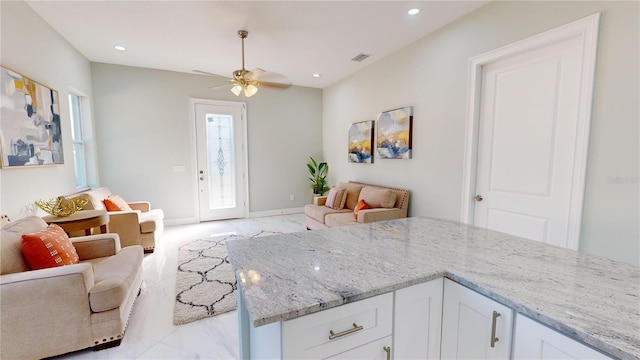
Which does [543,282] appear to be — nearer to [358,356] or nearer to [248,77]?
[358,356]

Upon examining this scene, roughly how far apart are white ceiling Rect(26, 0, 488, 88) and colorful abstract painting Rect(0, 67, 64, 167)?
0.87 m

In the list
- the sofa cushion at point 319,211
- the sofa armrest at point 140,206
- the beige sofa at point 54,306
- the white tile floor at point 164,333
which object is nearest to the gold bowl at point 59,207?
the beige sofa at point 54,306

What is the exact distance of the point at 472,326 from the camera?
0.98 meters

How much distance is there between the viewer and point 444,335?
1.07 m

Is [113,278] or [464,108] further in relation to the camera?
[464,108]

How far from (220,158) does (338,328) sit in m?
4.86

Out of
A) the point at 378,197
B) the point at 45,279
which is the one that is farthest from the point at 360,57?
the point at 45,279

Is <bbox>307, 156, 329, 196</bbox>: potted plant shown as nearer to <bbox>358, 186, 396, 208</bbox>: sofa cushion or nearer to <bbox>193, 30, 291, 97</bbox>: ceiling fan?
<bbox>358, 186, 396, 208</bbox>: sofa cushion

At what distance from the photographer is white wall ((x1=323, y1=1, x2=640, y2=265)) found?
5.98 feet

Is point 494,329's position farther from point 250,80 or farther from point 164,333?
point 250,80

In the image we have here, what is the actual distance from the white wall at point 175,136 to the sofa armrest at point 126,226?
4.76 ft

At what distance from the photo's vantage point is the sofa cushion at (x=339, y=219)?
143 inches

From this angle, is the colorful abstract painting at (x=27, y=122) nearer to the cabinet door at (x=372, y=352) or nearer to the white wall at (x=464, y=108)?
the cabinet door at (x=372, y=352)

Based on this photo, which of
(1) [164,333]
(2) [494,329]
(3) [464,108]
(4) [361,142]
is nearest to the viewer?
(2) [494,329]
